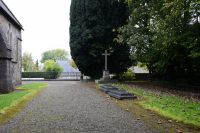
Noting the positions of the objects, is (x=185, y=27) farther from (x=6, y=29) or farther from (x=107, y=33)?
(x=6, y=29)

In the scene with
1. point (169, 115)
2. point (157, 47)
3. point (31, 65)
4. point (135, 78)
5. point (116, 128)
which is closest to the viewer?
point (116, 128)

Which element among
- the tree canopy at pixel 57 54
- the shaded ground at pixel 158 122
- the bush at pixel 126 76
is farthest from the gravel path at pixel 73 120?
the tree canopy at pixel 57 54

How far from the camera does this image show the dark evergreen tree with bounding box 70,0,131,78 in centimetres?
3444

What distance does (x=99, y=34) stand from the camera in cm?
3412

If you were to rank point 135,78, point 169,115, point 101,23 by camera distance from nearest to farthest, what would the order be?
point 169,115 < point 101,23 < point 135,78

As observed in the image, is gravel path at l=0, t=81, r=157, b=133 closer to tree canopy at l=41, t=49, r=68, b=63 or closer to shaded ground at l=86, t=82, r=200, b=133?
shaded ground at l=86, t=82, r=200, b=133

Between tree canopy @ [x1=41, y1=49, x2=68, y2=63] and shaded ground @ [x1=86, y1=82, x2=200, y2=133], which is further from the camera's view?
tree canopy @ [x1=41, y1=49, x2=68, y2=63]

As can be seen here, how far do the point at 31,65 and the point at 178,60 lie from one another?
76220 millimetres

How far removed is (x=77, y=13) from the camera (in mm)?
36469

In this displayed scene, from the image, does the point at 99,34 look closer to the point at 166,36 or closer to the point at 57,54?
the point at 166,36

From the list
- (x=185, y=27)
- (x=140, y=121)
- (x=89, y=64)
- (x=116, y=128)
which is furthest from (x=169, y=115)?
(x=89, y=64)

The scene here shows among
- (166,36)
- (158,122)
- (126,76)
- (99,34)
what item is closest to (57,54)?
(126,76)

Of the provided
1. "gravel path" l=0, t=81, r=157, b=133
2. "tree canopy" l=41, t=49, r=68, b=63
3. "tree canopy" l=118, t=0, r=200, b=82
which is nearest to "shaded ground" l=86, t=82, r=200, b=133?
"gravel path" l=0, t=81, r=157, b=133

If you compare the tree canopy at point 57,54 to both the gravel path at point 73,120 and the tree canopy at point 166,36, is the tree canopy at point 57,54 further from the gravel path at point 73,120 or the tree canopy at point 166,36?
the gravel path at point 73,120
